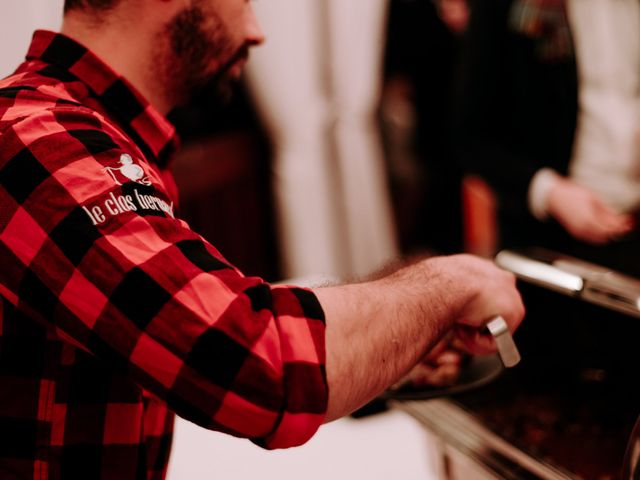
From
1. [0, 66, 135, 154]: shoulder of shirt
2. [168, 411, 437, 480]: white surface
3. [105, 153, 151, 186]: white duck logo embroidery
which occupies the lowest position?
[168, 411, 437, 480]: white surface

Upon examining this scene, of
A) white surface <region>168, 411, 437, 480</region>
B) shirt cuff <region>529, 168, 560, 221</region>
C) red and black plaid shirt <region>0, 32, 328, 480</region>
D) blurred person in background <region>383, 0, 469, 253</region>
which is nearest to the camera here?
red and black plaid shirt <region>0, 32, 328, 480</region>

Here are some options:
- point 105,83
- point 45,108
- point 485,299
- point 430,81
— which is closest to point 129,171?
point 45,108

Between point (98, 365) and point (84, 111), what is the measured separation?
277 mm

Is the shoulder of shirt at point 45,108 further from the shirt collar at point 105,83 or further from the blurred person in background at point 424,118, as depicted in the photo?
the blurred person in background at point 424,118

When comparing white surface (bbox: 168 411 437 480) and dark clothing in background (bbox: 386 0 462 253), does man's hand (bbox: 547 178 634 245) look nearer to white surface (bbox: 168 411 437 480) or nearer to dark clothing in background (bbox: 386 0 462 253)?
white surface (bbox: 168 411 437 480)

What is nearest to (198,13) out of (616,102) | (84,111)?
(84,111)

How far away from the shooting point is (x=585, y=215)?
142cm

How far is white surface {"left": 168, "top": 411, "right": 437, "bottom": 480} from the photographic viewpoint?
1144 mm

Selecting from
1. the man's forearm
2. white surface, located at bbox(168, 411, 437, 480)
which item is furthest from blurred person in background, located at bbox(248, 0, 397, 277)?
the man's forearm

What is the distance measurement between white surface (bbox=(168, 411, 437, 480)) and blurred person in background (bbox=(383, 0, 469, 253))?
2466 mm

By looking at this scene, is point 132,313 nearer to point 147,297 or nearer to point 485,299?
point 147,297

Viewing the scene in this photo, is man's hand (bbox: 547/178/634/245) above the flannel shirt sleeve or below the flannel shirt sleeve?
below

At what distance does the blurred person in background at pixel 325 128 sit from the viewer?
3.07m

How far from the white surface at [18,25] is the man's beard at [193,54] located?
90 cm
